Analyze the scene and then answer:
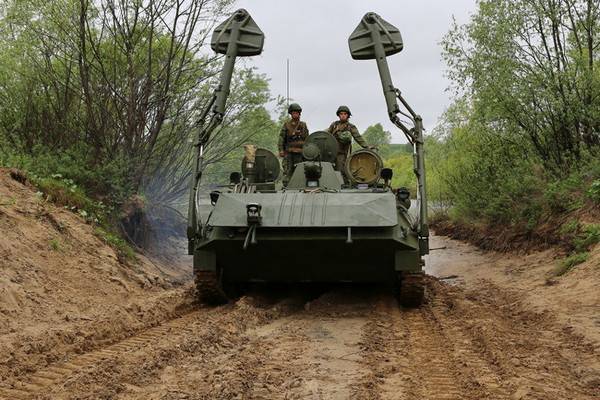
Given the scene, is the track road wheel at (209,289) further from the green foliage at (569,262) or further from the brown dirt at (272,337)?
the green foliage at (569,262)

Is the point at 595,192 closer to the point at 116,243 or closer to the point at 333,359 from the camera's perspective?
the point at 116,243

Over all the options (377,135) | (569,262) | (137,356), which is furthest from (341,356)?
(377,135)

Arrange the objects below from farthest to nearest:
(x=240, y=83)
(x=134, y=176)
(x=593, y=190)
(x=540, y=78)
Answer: (x=240, y=83), (x=540, y=78), (x=134, y=176), (x=593, y=190)

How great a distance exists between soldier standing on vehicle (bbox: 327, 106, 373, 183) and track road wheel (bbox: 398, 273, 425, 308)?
123 inches

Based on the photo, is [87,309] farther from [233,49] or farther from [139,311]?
[233,49]

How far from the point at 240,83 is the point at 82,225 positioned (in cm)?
995

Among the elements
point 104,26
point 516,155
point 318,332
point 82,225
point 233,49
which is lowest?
point 318,332

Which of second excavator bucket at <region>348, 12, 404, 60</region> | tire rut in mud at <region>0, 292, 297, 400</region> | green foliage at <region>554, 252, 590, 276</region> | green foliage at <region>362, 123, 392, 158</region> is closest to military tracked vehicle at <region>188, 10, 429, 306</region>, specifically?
tire rut in mud at <region>0, 292, 297, 400</region>

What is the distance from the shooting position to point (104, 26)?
44.6 feet

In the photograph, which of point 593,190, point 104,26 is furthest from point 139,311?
point 593,190

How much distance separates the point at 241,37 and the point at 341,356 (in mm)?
6216

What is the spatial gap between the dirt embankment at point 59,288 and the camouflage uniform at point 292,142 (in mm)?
2855

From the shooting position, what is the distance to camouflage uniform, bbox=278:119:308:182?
1130 cm

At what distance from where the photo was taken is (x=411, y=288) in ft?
27.9
